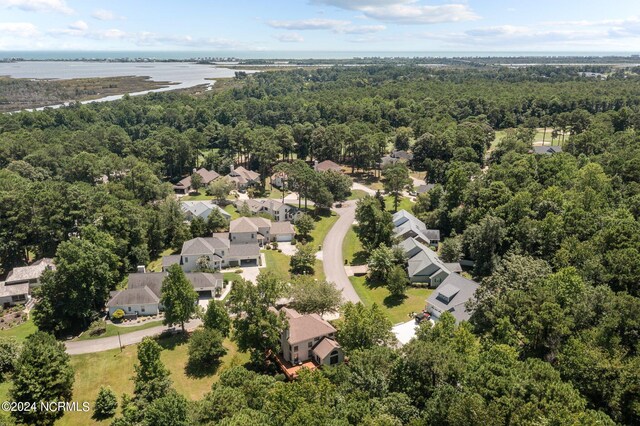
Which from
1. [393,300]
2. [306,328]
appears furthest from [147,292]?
[393,300]

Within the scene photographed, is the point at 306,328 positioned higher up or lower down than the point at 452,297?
higher up

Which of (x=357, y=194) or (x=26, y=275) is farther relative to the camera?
(x=357, y=194)

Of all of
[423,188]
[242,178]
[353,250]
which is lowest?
[353,250]

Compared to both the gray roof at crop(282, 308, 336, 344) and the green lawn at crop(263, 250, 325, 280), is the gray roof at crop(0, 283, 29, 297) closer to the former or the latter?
the green lawn at crop(263, 250, 325, 280)

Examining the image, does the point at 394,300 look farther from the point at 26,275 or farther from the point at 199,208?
the point at 26,275

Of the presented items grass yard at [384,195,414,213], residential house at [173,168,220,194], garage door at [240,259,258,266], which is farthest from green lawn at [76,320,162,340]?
residential house at [173,168,220,194]

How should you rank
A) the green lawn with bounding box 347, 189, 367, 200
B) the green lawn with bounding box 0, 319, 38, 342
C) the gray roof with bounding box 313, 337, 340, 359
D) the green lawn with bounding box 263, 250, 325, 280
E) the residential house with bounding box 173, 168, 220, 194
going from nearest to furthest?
1. the gray roof with bounding box 313, 337, 340, 359
2. the green lawn with bounding box 0, 319, 38, 342
3. the green lawn with bounding box 263, 250, 325, 280
4. the green lawn with bounding box 347, 189, 367, 200
5. the residential house with bounding box 173, 168, 220, 194
